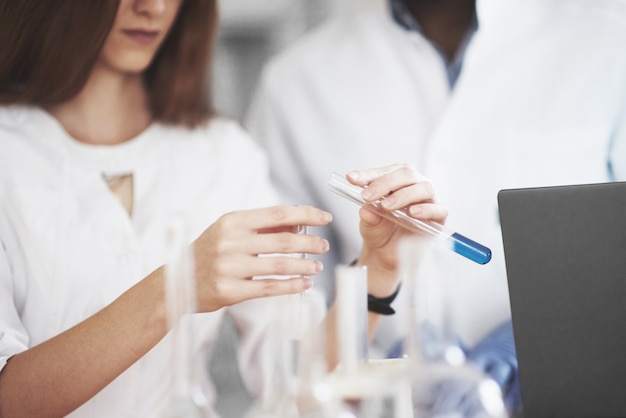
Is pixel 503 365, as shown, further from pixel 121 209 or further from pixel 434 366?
pixel 121 209

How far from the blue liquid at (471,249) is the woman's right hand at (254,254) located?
15 cm

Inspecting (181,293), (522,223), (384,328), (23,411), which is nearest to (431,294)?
(522,223)

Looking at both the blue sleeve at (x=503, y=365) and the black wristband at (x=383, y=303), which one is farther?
the black wristband at (x=383, y=303)

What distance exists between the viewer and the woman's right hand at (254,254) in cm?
87

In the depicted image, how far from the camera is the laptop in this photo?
2.37 ft

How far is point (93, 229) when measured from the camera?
124 centimetres

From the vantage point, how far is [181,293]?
761 mm

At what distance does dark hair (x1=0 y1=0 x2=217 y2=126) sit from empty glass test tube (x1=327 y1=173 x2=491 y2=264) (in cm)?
54

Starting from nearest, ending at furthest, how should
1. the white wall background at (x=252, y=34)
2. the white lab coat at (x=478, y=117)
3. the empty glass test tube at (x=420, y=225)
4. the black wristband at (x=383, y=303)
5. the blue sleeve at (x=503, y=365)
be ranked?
the empty glass test tube at (x=420, y=225) → the blue sleeve at (x=503, y=365) → the black wristband at (x=383, y=303) → the white lab coat at (x=478, y=117) → the white wall background at (x=252, y=34)

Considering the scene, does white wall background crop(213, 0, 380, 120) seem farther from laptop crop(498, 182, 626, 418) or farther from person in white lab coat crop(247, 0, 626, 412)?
laptop crop(498, 182, 626, 418)

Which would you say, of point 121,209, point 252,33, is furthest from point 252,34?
point 121,209

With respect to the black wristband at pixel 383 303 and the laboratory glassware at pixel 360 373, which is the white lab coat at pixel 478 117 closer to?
the black wristband at pixel 383 303

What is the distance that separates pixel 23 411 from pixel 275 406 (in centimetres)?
44

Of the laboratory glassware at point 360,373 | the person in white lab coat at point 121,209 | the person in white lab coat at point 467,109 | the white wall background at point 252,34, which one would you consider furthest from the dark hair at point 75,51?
the laboratory glassware at point 360,373
